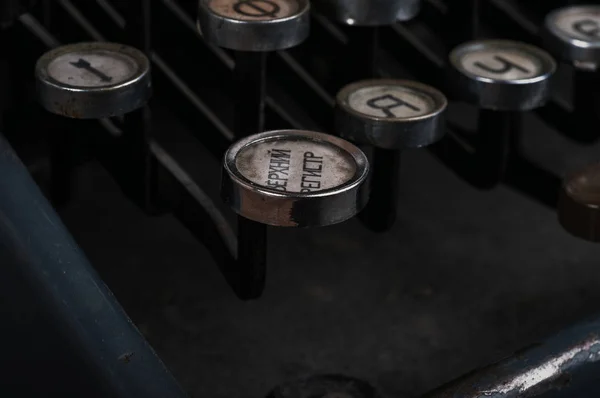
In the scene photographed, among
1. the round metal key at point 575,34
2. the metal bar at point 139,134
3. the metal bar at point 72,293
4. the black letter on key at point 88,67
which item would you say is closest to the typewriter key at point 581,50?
the round metal key at point 575,34

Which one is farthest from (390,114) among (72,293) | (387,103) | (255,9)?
(72,293)

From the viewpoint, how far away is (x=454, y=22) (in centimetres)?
242

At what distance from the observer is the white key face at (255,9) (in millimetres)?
1834

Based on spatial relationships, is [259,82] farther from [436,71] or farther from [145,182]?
[436,71]

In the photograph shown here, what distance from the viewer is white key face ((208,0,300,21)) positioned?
72.2 inches

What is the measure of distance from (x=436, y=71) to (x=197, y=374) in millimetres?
900

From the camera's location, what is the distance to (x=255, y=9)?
1.89 m

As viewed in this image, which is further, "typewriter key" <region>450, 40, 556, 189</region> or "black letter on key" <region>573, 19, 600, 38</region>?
"black letter on key" <region>573, 19, 600, 38</region>

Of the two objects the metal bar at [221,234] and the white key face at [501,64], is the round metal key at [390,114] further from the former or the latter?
the metal bar at [221,234]

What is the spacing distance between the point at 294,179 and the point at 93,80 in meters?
0.40

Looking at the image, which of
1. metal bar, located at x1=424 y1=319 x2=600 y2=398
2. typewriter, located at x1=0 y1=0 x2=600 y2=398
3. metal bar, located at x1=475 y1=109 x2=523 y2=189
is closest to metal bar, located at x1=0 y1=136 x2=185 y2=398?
typewriter, located at x1=0 y1=0 x2=600 y2=398

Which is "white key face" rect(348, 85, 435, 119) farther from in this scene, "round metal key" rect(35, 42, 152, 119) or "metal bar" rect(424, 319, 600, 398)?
"metal bar" rect(424, 319, 600, 398)

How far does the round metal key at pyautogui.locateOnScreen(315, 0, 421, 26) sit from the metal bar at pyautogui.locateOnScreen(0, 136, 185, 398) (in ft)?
2.36

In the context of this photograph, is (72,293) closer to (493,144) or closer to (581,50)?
(493,144)
